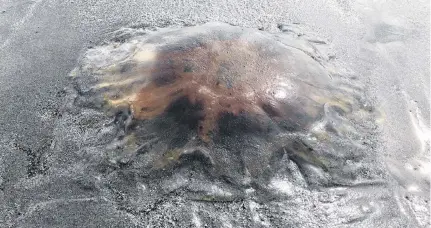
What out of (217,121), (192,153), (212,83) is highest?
(212,83)

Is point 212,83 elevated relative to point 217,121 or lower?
elevated

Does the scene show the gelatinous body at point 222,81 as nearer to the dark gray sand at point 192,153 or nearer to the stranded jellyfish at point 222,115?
the stranded jellyfish at point 222,115

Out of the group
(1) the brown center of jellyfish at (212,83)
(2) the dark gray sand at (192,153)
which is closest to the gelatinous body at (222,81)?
(1) the brown center of jellyfish at (212,83)

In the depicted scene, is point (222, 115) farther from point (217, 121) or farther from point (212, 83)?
point (212, 83)

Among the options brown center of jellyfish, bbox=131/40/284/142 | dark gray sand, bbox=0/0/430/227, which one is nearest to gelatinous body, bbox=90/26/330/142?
brown center of jellyfish, bbox=131/40/284/142

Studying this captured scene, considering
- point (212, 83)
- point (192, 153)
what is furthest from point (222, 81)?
point (192, 153)
